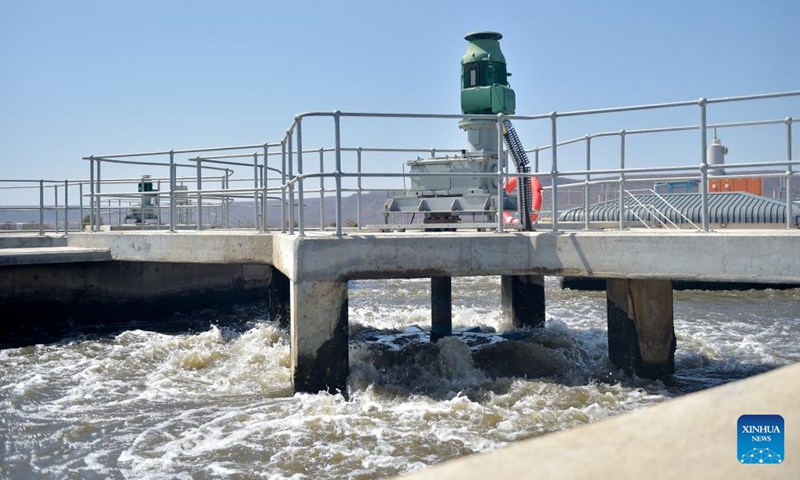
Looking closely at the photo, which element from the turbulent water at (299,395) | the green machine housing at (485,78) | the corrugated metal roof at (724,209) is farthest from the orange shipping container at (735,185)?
the green machine housing at (485,78)

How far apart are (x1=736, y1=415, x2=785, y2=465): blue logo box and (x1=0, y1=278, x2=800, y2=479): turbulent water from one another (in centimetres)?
397

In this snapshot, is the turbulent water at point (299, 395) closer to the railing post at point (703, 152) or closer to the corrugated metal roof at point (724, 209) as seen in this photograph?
the railing post at point (703, 152)

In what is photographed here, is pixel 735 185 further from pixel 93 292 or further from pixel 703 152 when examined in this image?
pixel 93 292

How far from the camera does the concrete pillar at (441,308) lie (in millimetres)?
11891

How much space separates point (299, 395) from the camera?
764 centimetres

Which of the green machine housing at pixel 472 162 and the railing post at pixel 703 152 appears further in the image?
the green machine housing at pixel 472 162

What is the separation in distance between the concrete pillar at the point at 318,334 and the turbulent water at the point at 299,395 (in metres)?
0.20

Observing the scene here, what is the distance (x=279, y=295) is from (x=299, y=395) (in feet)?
16.0

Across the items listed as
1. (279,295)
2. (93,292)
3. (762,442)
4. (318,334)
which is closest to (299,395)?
(318,334)

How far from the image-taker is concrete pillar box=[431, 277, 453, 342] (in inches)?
468

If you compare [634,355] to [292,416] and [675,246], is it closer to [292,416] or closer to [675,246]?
[675,246]

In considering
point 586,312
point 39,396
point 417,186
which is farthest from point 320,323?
point 586,312

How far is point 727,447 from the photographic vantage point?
1.95 m

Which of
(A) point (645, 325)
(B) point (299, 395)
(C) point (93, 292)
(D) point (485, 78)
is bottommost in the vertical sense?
(B) point (299, 395)
